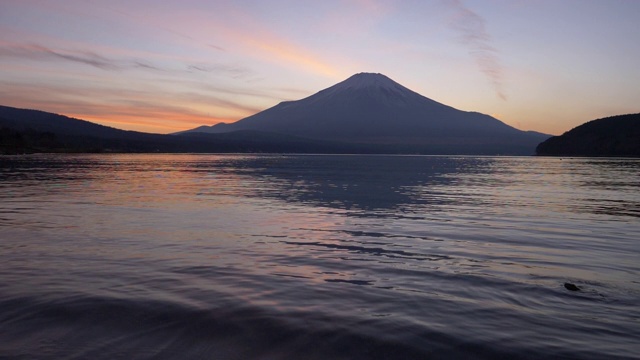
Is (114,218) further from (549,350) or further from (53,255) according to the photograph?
(549,350)

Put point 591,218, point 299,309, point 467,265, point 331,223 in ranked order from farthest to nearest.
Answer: point 591,218
point 331,223
point 467,265
point 299,309

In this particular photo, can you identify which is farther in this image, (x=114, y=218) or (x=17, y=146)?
(x=17, y=146)

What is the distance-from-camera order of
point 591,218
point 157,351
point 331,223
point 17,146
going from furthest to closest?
point 17,146 → point 591,218 → point 331,223 → point 157,351

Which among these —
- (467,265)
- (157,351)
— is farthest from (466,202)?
(157,351)

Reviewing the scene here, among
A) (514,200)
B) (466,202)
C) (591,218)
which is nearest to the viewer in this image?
(591,218)

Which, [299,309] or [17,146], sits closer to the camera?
[299,309]

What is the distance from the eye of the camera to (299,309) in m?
9.50

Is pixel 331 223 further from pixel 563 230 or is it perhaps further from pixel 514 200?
pixel 514 200

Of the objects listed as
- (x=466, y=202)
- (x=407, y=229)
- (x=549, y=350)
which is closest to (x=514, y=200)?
(x=466, y=202)

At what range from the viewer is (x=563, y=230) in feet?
69.7

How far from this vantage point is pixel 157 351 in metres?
7.54

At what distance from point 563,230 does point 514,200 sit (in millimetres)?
14276

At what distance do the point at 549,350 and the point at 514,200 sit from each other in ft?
95.8

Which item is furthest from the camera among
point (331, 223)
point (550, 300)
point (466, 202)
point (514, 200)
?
point (514, 200)
